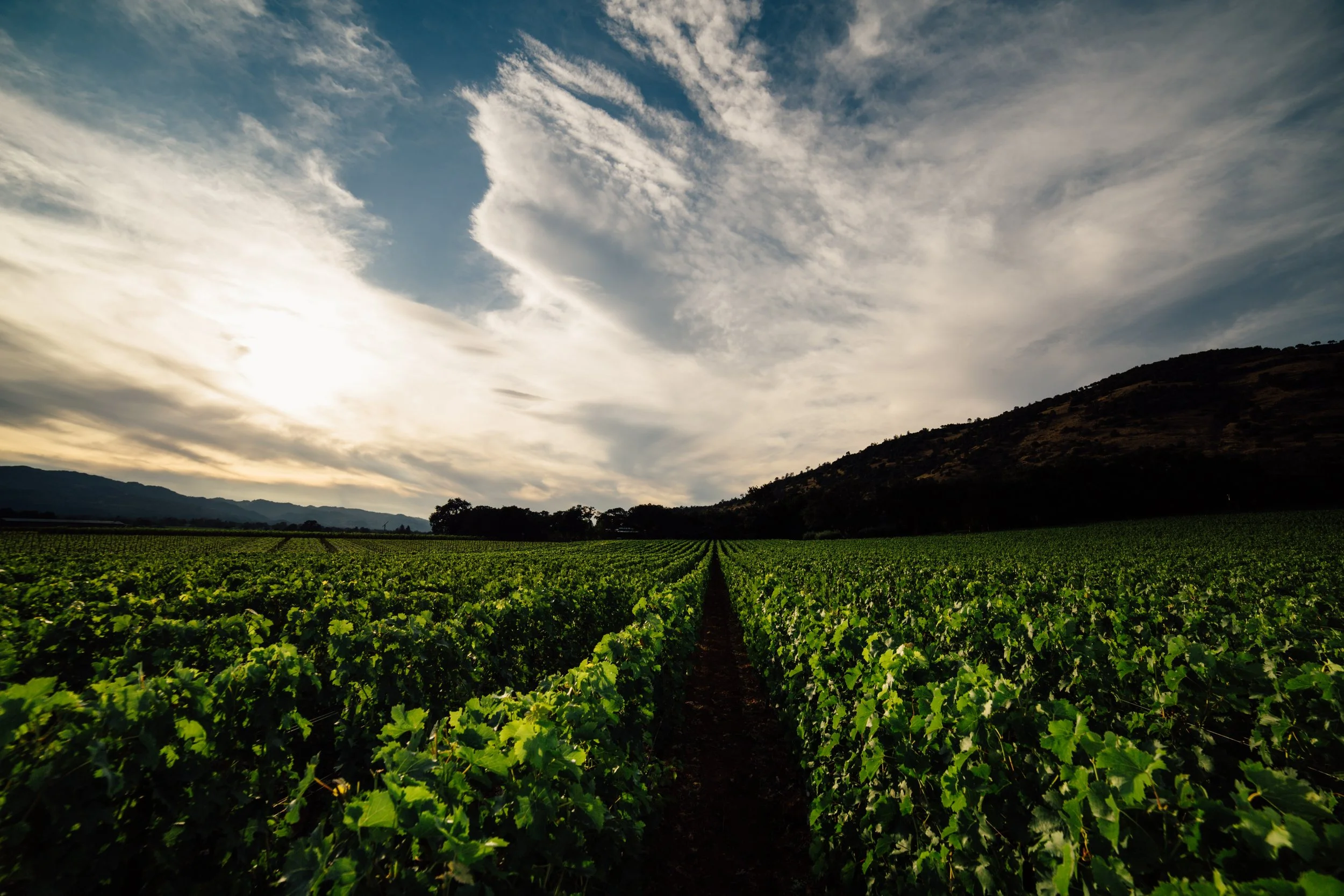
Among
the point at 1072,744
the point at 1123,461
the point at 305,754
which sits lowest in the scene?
the point at 305,754

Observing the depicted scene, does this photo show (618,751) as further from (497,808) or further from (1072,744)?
(1072,744)

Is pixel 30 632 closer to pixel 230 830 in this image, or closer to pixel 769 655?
pixel 230 830

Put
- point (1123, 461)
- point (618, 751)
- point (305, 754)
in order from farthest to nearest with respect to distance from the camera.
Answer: point (1123, 461), point (305, 754), point (618, 751)

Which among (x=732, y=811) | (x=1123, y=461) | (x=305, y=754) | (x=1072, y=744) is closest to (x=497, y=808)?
(x=1072, y=744)

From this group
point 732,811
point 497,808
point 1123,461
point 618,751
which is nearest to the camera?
point 497,808

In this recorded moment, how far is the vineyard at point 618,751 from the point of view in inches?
86.6

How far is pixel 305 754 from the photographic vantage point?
521 cm

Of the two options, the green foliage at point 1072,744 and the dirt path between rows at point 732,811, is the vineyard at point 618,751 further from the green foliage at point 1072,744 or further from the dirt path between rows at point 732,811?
the dirt path between rows at point 732,811

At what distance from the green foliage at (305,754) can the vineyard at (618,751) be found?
2 cm

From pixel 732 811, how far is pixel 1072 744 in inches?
207

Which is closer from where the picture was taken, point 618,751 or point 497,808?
point 497,808

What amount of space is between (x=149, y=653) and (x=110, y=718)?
6050mm

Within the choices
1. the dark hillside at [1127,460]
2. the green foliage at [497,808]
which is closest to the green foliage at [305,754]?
the green foliage at [497,808]

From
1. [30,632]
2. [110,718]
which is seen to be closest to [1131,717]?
[110,718]
